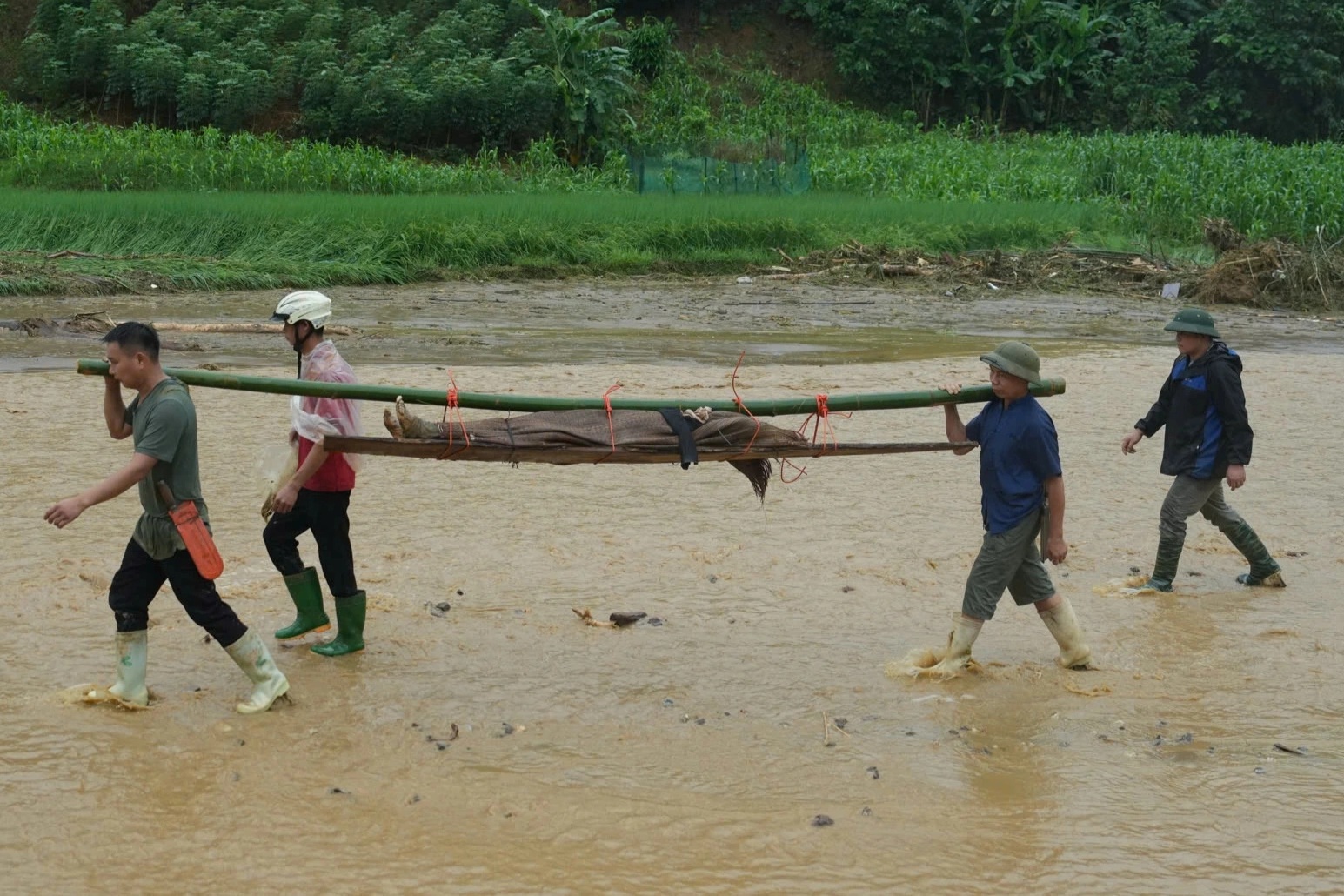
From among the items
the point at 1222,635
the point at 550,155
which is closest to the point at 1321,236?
the point at 550,155

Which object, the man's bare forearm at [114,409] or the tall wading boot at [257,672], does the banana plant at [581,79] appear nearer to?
the man's bare forearm at [114,409]

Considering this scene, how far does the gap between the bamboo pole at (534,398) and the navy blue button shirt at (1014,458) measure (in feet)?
0.32

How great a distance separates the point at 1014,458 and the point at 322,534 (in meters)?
2.54

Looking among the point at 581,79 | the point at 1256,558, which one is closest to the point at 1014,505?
the point at 1256,558

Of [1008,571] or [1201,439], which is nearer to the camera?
[1008,571]

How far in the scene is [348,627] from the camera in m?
5.45

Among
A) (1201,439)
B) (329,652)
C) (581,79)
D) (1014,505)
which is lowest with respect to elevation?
(329,652)

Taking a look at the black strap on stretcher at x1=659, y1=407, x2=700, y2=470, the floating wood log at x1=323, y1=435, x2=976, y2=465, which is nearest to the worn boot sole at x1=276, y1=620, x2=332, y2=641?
the floating wood log at x1=323, y1=435, x2=976, y2=465

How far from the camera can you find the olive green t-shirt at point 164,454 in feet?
14.9

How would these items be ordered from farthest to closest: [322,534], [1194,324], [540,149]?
[540,149], [1194,324], [322,534]

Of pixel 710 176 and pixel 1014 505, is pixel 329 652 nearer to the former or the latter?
pixel 1014 505

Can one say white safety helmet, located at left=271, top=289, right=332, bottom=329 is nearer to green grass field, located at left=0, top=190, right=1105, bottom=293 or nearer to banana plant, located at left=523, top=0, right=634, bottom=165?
green grass field, located at left=0, top=190, right=1105, bottom=293

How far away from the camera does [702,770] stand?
4.61 metres

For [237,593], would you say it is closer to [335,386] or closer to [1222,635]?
[335,386]
